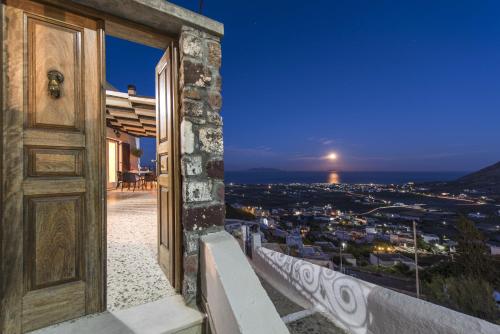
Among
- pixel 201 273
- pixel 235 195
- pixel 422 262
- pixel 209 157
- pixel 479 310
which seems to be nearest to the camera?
pixel 201 273

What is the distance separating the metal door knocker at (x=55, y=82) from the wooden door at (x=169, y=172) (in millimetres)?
751

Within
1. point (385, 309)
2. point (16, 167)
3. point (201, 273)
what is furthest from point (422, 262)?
point (16, 167)

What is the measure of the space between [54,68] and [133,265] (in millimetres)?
1890

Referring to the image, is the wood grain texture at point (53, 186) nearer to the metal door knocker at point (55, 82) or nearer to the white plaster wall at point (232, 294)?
the metal door knocker at point (55, 82)

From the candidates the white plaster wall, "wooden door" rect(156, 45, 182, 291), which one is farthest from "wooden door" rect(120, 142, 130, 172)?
the white plaster wall

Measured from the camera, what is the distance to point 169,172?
76.4 inches

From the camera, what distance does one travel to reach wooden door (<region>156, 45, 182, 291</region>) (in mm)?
1848

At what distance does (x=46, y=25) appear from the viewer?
1.51 metres

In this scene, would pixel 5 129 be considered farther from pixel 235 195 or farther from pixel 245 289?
pixel 235 195

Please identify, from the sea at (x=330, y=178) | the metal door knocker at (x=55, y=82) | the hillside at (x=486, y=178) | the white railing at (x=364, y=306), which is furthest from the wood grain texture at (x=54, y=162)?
the sea at (x=330, y=178)

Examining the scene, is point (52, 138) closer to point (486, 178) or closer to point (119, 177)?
point (119, 177)

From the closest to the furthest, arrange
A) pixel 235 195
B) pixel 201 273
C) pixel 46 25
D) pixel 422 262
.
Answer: pixel 46 25, pixel 201 273, pixel 422 262, pixel 235 195

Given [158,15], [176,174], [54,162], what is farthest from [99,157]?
[158,15]

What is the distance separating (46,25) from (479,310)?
10026 millimetres
